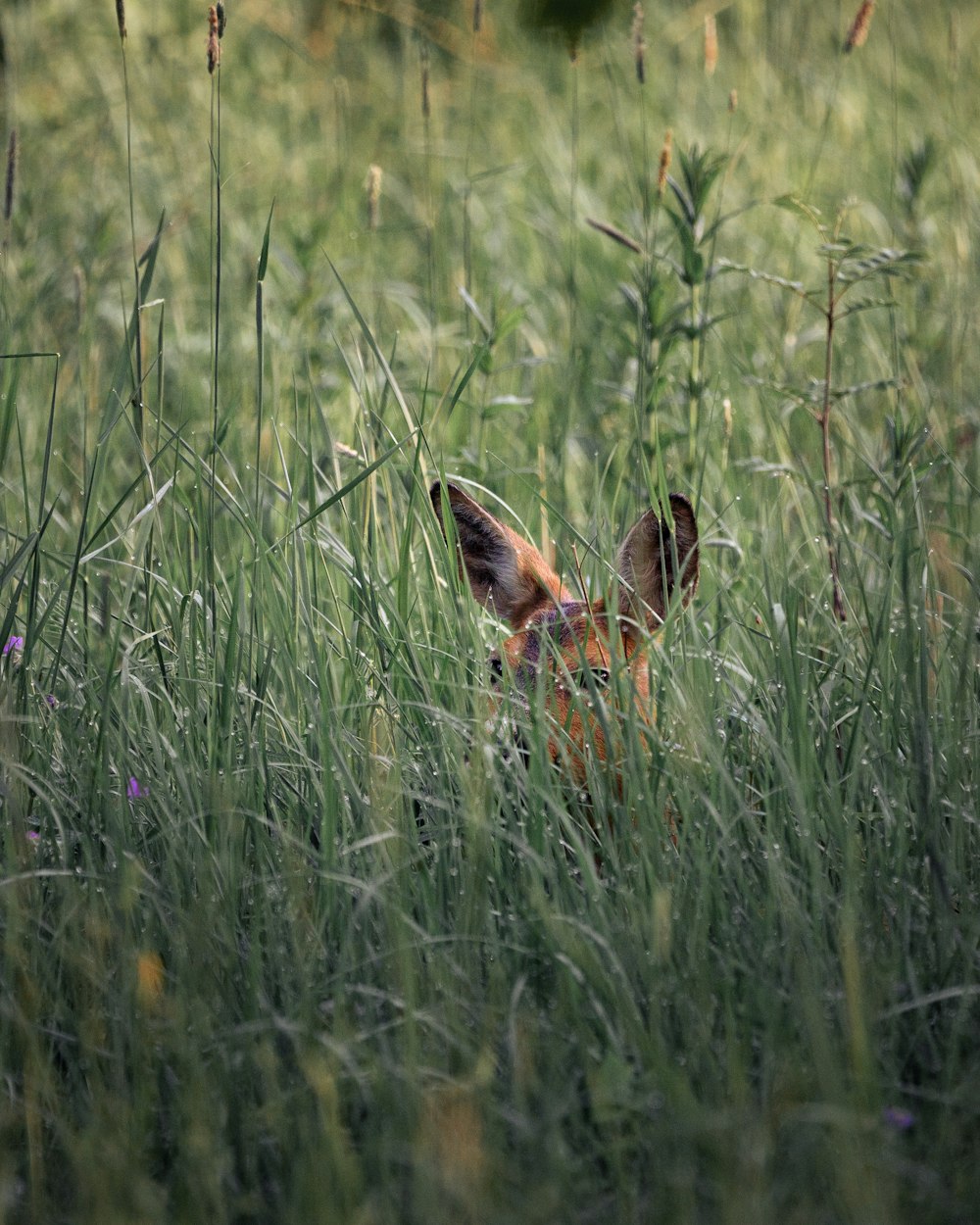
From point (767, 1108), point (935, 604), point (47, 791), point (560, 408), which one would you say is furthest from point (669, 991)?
point (560, 408)

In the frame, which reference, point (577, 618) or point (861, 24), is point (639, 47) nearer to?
point (861, 24)

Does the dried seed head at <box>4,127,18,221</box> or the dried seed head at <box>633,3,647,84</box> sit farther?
the dried seed head at <box>633,3,647,84</box>

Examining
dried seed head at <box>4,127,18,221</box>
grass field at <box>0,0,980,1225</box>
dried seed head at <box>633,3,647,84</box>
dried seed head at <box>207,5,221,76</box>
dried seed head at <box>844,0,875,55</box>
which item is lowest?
grass field at <box>0,0,980,1225</box>

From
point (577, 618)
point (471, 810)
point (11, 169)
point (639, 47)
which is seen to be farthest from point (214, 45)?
point (471, 810)

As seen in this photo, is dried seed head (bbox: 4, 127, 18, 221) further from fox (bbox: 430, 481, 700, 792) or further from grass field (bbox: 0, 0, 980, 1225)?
fox (bbox: 430, 481, 700, 792)

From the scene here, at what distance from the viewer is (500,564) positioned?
13.1 feet

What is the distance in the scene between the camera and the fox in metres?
2.84

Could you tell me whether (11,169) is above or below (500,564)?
above

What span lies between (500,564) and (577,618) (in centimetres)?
59

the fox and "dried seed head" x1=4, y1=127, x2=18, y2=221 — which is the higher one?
"dried seed head" x1=4, y1=127, x2=18, y2=221

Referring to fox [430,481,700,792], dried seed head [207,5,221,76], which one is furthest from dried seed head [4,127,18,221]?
fox [430,481,700,792]

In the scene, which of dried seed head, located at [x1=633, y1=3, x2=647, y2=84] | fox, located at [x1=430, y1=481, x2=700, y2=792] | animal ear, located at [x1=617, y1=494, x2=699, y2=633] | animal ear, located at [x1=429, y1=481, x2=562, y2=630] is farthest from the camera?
animal ear, located at [x1=429, y1=481, x2=562, y2=630]

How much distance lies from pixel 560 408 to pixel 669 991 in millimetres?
3060

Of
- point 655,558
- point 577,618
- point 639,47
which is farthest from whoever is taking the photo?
point 639,47
